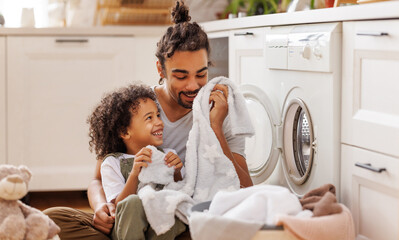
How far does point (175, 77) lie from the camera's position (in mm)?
2039

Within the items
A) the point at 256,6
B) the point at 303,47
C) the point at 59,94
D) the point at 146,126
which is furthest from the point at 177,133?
the point at 256,6

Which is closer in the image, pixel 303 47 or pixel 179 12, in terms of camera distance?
pixel 303 47

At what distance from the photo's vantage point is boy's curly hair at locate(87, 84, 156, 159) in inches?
80.8

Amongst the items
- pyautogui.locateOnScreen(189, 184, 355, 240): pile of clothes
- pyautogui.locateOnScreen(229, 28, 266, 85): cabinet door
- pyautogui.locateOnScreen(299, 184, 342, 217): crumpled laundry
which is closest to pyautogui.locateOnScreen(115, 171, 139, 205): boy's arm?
pyautogui.locateOnScreen(189, 184, 355, 240): pile of clothes

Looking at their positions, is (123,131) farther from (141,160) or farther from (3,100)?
(3,100)

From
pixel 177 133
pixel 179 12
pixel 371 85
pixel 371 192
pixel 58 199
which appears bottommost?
pixel 58 199

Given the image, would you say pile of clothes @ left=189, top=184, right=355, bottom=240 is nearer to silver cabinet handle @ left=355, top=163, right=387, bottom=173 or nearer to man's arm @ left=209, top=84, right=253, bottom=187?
silver cabinet handle @ left=355, top=163, right=387, bottom=173

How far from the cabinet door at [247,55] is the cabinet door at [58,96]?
766 mm

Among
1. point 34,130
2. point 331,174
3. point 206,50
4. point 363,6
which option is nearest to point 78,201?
point 34,130

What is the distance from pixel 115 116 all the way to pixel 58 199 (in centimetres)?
140

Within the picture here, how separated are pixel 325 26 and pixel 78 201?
1.81 meters

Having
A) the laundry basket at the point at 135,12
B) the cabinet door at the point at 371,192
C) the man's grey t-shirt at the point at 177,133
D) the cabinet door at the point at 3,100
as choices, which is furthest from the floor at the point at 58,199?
the cabinet door at the point at 371,192

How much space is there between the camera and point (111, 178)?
78.7 inches

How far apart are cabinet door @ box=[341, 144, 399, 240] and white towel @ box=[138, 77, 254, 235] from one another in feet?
1.05
